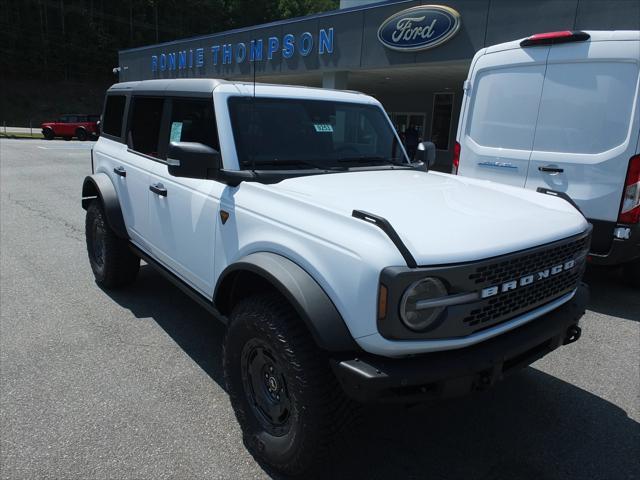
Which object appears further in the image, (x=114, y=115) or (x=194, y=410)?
(x=114, y=115)

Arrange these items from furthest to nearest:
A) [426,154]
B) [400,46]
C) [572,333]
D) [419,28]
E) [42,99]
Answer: [42,99] → [400,46] → [419,28] → [426,154] → [572,333]

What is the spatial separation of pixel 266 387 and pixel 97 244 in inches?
127

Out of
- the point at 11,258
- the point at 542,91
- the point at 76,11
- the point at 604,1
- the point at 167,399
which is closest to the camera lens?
the point at 167,399

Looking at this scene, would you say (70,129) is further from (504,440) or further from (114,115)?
(504,440)

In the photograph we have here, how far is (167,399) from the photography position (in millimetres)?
3043

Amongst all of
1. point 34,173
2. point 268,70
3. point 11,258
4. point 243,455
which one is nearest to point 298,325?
point 243,455

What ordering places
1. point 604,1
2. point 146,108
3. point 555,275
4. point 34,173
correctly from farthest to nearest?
1. point 34,173
2. point 604,1
3. point 146,108
4. point 555,275

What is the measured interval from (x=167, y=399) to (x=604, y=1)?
40.3ft

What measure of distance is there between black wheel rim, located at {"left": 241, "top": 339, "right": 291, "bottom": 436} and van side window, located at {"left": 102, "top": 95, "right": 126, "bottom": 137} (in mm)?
3031

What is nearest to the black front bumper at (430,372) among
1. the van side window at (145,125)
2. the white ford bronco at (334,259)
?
the white ford bronco at (334,259)

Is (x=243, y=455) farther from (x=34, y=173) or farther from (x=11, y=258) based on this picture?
(x=34, y=173)

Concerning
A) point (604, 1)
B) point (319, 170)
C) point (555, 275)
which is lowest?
point (555, 275)

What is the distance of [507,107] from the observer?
5379 mm

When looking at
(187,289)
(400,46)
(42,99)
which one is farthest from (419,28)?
(42,99)
